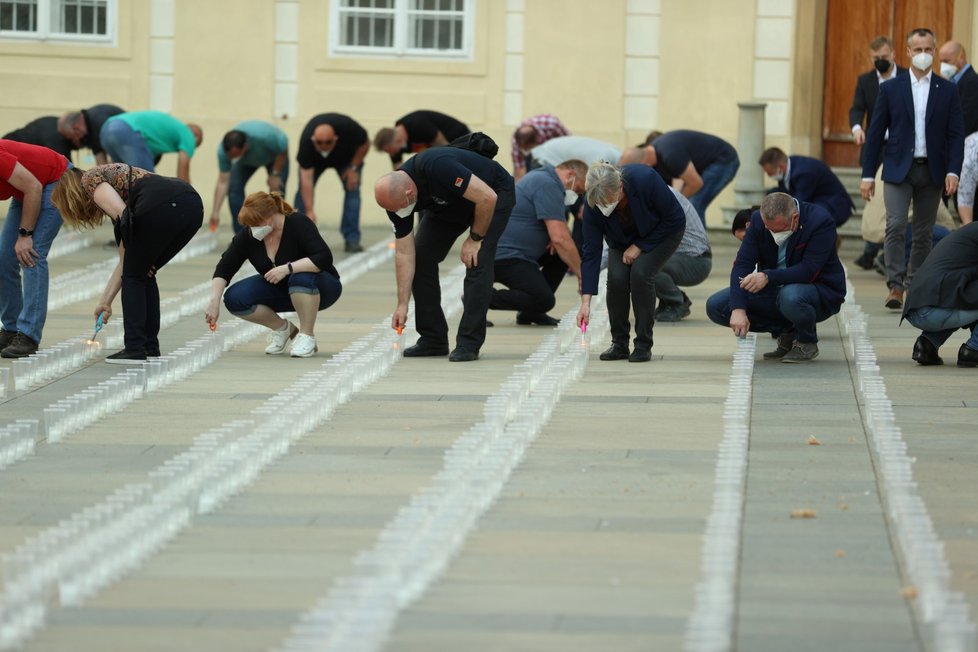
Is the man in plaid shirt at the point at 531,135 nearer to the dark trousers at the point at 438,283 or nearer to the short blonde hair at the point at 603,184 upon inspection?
the dark trousers at the point at 438,283

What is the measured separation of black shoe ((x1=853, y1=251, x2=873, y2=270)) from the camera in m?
15.6

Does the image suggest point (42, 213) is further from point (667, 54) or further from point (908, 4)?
point (908, 4)

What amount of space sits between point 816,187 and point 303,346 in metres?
5.00

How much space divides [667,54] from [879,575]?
1408 cm

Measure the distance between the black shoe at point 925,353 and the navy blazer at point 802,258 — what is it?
503 mm

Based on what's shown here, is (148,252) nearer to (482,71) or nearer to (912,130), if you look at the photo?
(912,130)

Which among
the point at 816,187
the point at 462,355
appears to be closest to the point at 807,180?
the point at 816,187

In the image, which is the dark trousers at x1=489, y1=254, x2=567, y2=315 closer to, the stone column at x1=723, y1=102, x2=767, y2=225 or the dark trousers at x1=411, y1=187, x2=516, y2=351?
the dark trousers at x1=411, y1=187, x2=516, y2=351

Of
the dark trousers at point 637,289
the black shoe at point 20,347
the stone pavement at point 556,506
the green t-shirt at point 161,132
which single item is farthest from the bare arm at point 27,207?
the green t-shirt at point 161,132

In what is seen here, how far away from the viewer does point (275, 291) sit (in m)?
10.5

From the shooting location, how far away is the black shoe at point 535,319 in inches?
472

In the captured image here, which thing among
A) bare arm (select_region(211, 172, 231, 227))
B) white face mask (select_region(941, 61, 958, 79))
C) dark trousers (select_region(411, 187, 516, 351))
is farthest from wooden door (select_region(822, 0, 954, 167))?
dark trousers (select_region(411, 187, 516, 351))

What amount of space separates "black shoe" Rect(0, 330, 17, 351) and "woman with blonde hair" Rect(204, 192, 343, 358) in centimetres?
122

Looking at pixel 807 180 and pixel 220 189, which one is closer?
pixel 807 180
